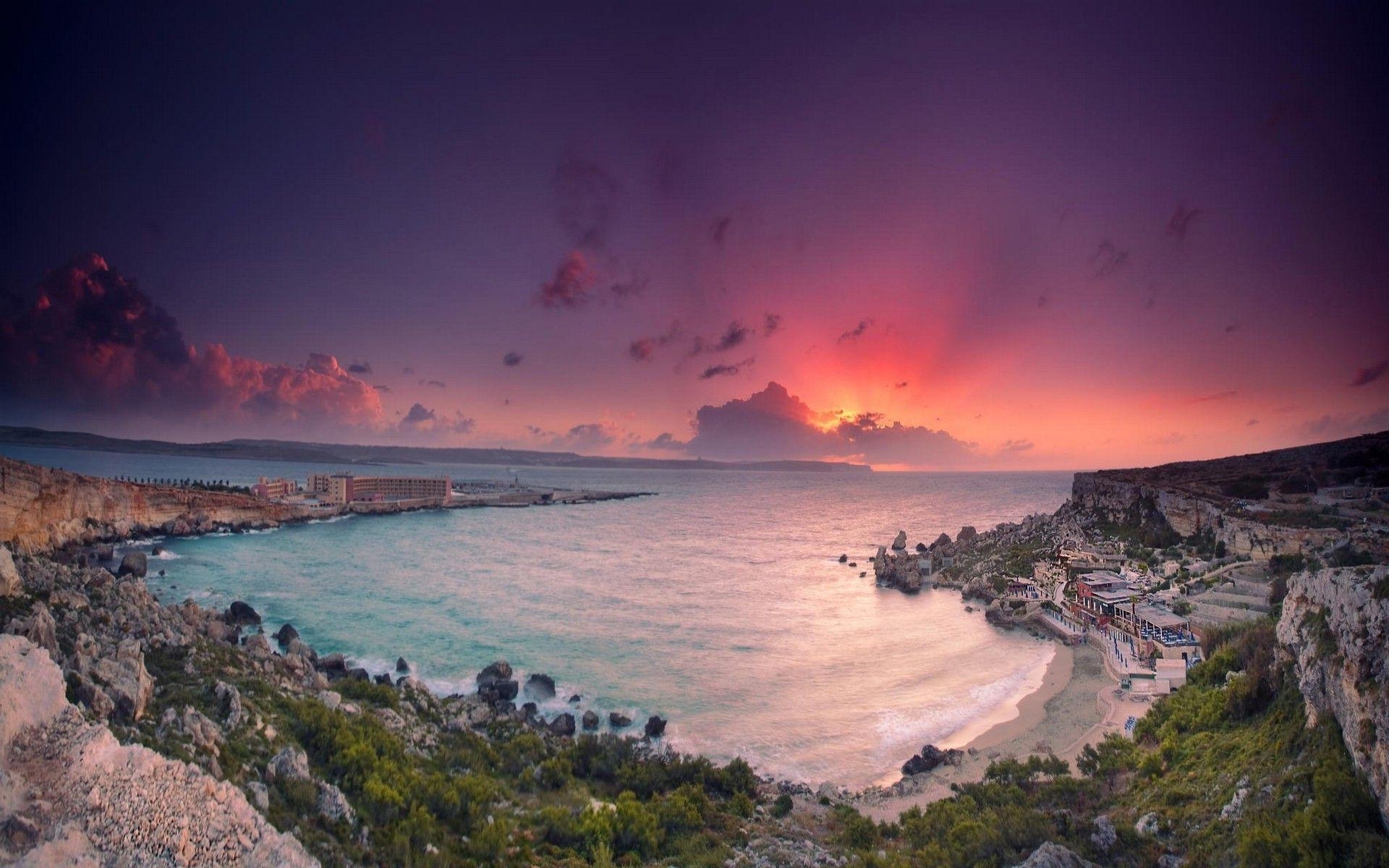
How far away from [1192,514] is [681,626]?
99.3ft

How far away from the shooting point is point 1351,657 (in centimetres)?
885

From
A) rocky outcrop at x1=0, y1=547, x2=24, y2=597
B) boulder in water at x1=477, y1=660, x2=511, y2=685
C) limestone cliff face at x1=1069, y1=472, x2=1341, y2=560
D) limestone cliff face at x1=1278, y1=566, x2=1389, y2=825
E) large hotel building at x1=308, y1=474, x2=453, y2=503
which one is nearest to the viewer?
limestone cliff face at x1=1278, y1=566, x2=1389, y2=825

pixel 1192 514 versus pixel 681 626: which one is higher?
pixel 1192 514

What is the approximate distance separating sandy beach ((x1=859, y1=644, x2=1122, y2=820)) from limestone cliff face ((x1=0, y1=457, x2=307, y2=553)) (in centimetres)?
3513

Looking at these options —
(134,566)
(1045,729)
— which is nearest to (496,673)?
(1045,729)

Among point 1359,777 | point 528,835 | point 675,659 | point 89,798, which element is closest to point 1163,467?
point 675,659

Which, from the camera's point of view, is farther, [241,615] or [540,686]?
[241,615]

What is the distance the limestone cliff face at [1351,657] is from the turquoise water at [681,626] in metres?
9.66

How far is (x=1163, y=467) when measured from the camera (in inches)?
2096

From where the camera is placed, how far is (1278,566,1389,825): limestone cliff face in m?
7.92

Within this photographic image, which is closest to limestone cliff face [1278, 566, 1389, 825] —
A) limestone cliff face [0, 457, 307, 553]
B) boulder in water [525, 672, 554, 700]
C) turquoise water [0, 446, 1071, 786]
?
turquoise water [0, 446, 1071, 786]

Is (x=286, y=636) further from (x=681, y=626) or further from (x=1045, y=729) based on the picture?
(x=1045, y=729)

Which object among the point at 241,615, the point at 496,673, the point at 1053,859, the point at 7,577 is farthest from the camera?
the point at 241,615

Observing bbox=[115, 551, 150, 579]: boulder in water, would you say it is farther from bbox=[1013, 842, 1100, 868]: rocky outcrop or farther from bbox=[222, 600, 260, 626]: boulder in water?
bbox=[1013, 842, 1100, 868]: rocky outcrop
